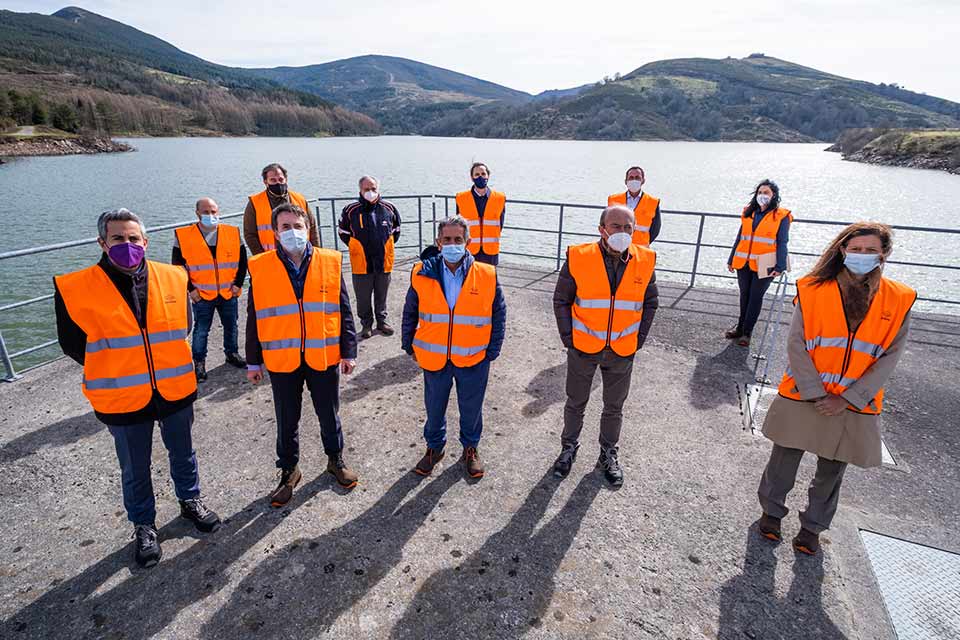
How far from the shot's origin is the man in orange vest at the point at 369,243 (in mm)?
5875

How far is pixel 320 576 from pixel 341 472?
0.83m

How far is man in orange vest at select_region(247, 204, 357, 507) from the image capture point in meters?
3.02

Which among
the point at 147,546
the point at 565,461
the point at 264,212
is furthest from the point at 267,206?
the point at 565,461

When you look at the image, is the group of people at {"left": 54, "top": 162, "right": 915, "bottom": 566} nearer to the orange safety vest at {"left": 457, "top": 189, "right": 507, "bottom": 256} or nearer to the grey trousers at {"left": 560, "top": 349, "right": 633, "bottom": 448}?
the grey trousers at {"left": 560, "top": 349, "right": 633, "bottom": 448}

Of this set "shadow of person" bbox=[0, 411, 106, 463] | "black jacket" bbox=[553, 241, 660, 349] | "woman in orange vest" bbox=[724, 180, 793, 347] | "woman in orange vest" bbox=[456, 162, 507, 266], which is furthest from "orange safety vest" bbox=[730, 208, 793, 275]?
"shadow of person" bbox=[0, 411, 106, 463]

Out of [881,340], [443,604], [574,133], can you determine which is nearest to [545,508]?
[443,604]

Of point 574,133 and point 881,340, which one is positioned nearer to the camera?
point 881,340

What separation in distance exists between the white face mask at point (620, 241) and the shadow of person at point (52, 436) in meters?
4.29

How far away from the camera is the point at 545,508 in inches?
129

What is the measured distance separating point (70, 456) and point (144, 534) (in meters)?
1.49

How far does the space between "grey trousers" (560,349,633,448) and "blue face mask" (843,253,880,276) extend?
1.34 metres

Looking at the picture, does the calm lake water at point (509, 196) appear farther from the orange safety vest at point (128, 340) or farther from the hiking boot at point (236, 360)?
the orange safety vest at point (128, 340)

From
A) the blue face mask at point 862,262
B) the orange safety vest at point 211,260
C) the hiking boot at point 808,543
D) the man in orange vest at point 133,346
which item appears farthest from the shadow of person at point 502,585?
the orange safety vest at point 211,260

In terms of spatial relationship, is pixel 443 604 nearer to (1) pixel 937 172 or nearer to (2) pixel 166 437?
(2) pixel 166 437
